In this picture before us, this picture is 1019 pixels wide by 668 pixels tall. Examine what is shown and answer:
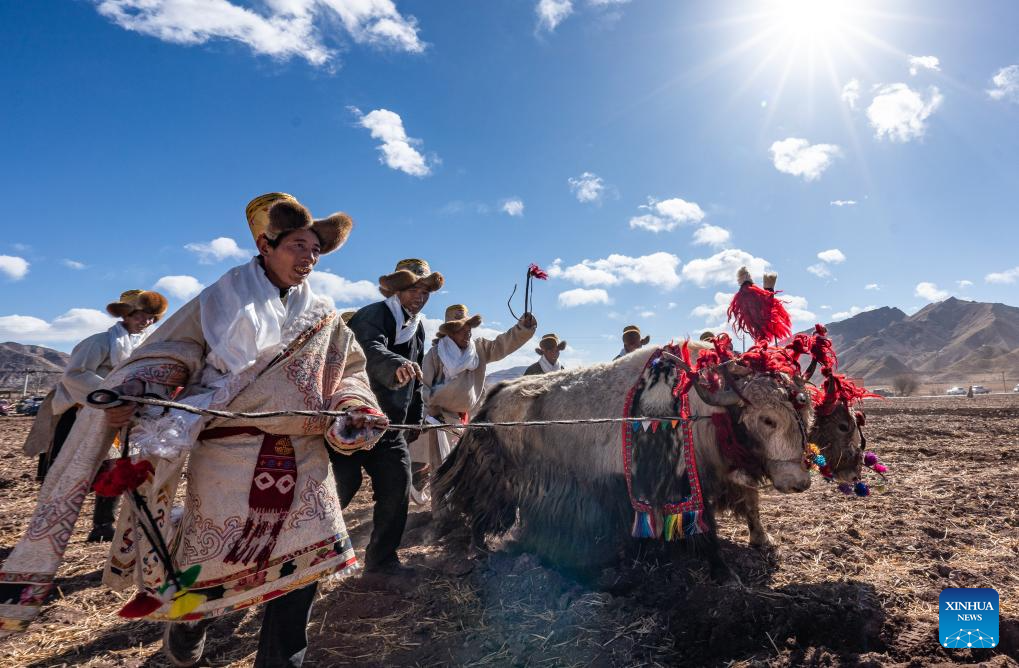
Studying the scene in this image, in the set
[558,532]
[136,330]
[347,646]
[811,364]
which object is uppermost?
[136,330]

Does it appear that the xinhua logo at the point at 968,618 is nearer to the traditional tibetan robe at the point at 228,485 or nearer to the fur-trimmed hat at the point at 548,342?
the traditional tibetan robe at the point at 228,485

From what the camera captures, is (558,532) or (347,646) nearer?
(347,646)

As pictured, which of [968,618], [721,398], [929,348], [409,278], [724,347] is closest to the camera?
[968,618]

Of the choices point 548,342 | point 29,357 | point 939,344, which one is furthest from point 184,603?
point 29,357

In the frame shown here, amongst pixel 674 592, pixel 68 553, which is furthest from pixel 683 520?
pixel 68 553

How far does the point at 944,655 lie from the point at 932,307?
180 meters

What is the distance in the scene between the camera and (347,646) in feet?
8.79

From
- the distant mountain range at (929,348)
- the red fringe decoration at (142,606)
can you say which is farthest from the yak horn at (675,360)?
the distant mountain range at (929,348)

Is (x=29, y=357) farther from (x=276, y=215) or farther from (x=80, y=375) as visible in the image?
(x=276, y=215)

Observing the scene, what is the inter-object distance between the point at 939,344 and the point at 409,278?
477 feet

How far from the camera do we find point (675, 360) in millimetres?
3469

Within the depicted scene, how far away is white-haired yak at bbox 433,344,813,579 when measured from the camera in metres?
3.14

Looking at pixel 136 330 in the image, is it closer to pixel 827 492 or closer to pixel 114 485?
pixel 114 485

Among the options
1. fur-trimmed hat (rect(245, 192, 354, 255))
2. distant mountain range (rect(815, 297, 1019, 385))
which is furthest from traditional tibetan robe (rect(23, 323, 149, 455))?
distant mountain range (rect(815, 297, 1019, 385))
